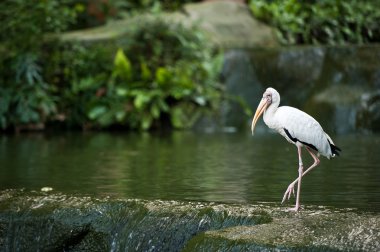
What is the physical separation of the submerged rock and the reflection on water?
0.68 metres

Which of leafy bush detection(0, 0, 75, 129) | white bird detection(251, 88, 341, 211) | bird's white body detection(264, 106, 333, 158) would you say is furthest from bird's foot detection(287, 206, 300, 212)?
leafy bush detection(0, 0, 75, 129)

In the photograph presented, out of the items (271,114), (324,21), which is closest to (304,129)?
(271,114)

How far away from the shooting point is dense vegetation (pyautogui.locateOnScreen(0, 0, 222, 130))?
19500 millimetres

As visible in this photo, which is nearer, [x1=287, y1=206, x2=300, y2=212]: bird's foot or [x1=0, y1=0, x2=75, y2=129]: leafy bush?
[x1=287, y1=206, x2=300, y2=212]: bird's foot

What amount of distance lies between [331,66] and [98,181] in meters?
11.5

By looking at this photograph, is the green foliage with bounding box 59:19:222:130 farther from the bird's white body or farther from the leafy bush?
the bird's white body

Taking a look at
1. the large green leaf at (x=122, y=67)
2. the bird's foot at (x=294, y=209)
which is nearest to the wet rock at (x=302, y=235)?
the bird's foot at (x=294, y=209)

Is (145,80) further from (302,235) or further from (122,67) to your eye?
(302,235)

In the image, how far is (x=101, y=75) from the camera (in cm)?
2016

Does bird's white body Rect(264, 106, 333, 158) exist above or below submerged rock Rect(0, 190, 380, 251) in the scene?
above

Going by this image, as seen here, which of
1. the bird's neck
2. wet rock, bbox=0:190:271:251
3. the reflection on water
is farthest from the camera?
the reflection on water

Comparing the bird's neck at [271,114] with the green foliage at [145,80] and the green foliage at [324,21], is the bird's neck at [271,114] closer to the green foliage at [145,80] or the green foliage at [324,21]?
the green foliage at [145,80]

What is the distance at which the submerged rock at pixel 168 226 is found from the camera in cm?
598

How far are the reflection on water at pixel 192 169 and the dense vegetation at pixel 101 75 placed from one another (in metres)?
2.81
